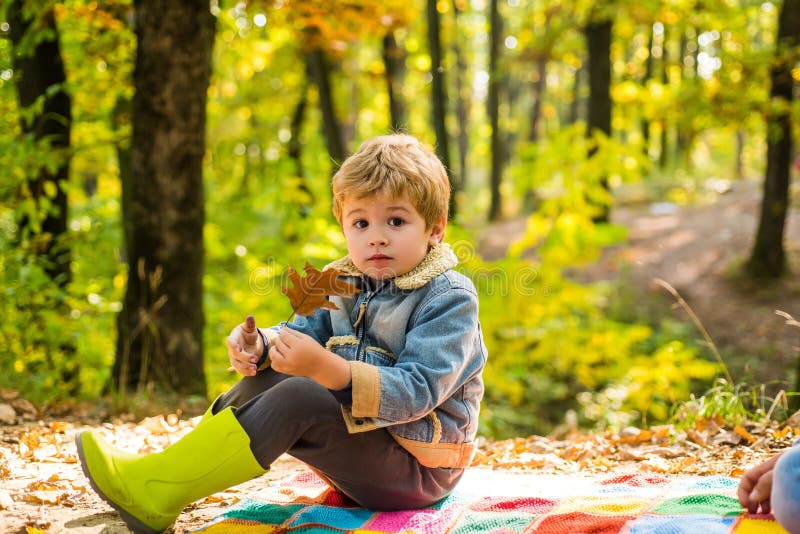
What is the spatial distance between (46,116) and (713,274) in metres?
9.36

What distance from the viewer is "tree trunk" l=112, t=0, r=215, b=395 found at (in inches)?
175

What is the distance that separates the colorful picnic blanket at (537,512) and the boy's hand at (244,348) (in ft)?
1.60

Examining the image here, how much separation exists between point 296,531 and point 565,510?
84 centimetres

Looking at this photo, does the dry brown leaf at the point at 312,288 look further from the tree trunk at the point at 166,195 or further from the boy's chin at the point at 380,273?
the tree trunk at the point at 166,195

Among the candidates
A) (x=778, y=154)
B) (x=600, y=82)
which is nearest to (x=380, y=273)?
(x=778, y=154)

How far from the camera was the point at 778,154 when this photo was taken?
9125 mm

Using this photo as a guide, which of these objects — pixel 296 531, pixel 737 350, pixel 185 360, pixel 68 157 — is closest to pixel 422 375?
pixel 296 531

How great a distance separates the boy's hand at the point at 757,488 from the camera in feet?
6.79

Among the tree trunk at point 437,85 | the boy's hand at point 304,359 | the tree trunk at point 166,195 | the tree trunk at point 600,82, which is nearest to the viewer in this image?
the boy's hand at point 304,359

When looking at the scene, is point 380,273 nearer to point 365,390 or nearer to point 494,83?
point 365,390

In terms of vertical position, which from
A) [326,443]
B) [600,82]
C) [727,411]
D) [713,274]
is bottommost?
[713,274]

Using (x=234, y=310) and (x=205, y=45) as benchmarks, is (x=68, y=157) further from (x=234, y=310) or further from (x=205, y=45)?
(x=234, y=310)

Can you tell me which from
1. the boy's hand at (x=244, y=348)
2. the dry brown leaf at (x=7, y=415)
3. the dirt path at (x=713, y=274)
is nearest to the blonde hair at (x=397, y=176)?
the boy's hand at (x=244, y=348)

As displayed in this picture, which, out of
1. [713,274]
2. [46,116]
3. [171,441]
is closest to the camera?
[171,441]
